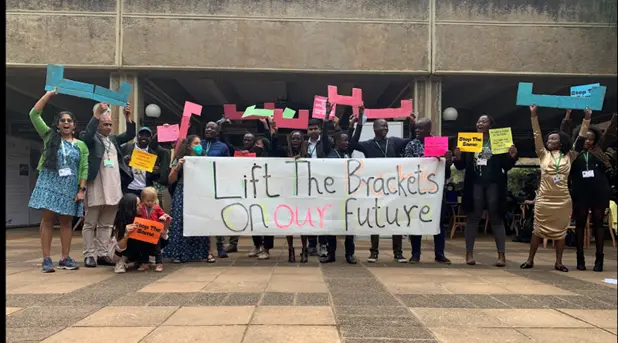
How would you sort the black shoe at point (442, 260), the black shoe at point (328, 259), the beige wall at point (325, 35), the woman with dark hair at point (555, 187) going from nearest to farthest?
1. the woman with dark hair at point (555, 187)
2. the black shoe at point (328, 259)
3. the black shoe at point (442, 260)
4. the beige wall at point (325, 35)

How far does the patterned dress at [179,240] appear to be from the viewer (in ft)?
18.8

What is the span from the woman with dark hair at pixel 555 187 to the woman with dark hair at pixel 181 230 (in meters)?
4.01

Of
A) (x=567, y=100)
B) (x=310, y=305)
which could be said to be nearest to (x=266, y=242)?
(x=310, y=305)

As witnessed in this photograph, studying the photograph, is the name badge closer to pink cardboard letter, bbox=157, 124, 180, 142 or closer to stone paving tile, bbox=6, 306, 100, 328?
pink cardboard letter, bbox=157, 124, 180, 142

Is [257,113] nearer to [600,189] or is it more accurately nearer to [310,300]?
[310,300]

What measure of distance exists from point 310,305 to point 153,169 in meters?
3.23

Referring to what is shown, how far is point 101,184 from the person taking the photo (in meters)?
5.32

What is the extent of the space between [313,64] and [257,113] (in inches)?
144

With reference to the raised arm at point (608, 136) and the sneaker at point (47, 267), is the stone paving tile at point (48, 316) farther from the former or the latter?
the raised arm at point (608, 136)

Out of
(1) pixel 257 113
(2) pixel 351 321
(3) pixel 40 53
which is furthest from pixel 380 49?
(2) pixel 351 321

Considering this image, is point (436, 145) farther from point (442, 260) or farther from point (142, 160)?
point (142, 160)

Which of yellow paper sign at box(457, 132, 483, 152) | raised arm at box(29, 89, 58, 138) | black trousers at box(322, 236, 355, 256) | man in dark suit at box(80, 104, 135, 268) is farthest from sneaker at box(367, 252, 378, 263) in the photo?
raised arm at box(29, 89, 58, 138)

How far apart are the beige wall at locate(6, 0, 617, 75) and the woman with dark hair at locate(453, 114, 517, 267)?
168 inches

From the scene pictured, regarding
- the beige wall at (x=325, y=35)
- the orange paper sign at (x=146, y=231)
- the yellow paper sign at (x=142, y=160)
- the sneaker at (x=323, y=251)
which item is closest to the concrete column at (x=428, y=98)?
the beige wall at (x=325, y=35)
